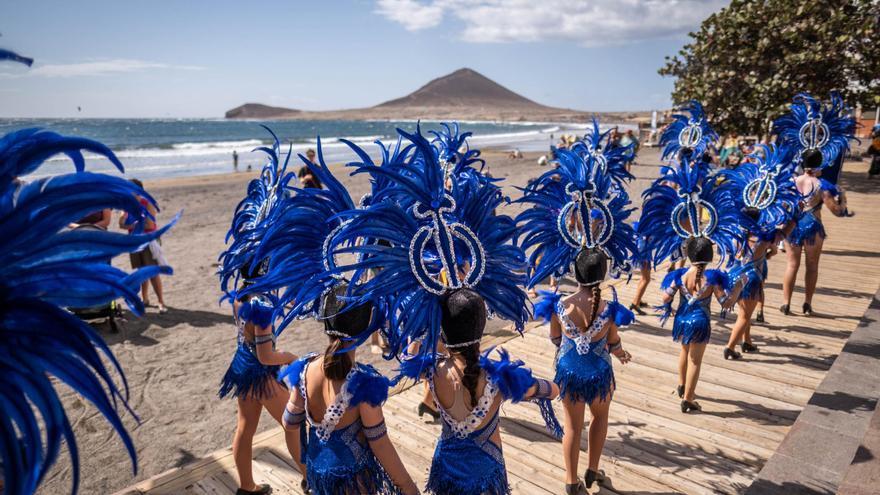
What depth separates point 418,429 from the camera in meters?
5.09

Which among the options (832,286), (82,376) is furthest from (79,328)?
(832,286)

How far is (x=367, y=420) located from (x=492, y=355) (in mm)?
3934

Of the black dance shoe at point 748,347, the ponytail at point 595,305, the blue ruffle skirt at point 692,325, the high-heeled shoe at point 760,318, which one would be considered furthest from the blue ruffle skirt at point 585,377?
the high-heeled shoe at point 760,318

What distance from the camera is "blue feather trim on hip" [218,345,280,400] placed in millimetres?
3871

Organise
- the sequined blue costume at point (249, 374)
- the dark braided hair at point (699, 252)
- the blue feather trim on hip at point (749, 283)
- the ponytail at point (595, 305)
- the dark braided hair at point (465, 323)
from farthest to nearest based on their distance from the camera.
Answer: the blue feather trim on hip at point (749, 283), the dark braided hair at point (699, 252), the ponytail at point (595, 305), the sequined blue costume at point (249, 374), the dark braided hair at point (465, 323)

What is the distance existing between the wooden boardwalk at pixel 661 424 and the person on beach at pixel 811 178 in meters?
0.76

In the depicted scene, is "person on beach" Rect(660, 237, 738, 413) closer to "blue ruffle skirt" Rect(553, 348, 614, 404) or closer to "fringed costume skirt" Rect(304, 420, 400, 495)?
"blue ruffle skirt" Rect(553, 348, 614, 404)

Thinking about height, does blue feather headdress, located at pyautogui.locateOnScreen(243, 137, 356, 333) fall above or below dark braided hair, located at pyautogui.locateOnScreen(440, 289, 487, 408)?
above

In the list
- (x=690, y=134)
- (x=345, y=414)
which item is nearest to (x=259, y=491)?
(x=345, y=414)

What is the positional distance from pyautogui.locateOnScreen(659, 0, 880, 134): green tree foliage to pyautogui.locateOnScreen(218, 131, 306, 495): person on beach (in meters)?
16.0

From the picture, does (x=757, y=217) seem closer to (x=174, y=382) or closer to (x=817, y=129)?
(x=817, y=129)

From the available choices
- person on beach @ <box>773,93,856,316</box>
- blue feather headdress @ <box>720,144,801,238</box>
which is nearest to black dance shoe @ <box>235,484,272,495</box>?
blue feather headdress @ <box>720,144,801,238</box>

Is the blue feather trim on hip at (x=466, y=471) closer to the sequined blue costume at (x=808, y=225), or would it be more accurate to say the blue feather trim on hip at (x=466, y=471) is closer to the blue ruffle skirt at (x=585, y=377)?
the blue ruffle skirt at (x=585, y=377)

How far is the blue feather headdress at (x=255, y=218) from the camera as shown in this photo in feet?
11.4
